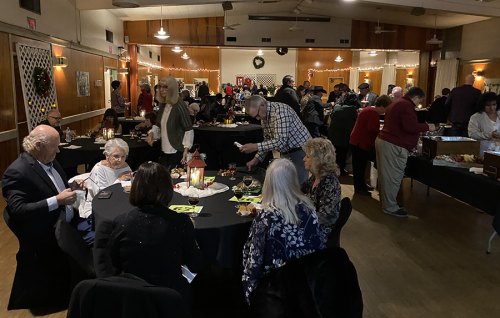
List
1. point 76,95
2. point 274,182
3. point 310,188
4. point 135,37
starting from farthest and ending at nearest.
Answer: point 135,37
point 76,95
point 310,188
point 274,182

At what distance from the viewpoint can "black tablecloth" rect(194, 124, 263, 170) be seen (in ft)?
24.8

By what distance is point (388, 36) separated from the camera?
574 inches

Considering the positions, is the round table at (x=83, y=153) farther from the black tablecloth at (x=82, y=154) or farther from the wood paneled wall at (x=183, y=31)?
the wood paneled wall at (x=183, y=31)

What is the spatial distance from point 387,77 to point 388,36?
284 centimetres

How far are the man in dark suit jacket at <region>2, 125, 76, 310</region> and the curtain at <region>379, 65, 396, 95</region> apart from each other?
51.9 feet

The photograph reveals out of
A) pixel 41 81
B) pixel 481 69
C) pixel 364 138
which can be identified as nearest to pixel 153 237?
pixel 364 138

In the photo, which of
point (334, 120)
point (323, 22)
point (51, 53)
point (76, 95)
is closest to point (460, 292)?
point (334, 120)

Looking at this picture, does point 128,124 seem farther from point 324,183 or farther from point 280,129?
point 324,183

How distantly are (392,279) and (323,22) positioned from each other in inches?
481

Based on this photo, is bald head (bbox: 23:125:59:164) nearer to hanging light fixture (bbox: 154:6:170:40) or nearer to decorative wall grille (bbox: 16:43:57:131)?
decorative wall grille (bbox: 16:43:57:131)

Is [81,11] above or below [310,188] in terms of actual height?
above

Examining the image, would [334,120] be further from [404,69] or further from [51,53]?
[404,69]

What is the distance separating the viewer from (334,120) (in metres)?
7.36

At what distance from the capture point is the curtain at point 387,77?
17.0m
